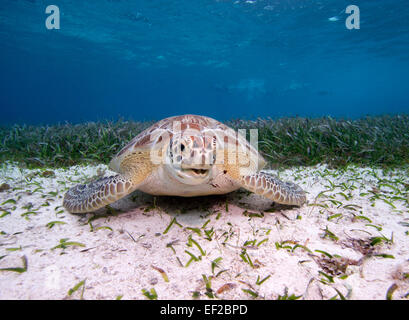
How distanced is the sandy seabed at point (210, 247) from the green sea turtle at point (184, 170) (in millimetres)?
279

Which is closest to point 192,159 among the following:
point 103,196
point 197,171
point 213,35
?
point 197,171

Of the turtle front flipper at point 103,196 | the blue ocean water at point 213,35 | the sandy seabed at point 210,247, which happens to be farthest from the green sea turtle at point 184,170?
the blue ocean water at point 213,35

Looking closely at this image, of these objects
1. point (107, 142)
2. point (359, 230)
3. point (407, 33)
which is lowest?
point (359, 230)

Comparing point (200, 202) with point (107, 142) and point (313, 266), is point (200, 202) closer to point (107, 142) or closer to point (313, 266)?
point (313, 266)

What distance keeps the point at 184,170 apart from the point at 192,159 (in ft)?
0.58

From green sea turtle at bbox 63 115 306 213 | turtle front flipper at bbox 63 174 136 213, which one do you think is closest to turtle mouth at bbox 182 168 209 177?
green sea turtle at bbox 63 115 306 213

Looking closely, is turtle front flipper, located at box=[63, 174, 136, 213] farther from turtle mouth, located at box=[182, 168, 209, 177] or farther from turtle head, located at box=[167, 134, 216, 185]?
turtle mouth, located at box=[182, 168, 209, 177]

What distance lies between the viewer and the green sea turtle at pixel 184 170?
7.56 ft

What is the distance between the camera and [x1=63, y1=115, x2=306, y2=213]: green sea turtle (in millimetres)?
2305

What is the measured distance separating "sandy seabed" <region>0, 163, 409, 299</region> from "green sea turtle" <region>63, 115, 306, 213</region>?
11.0 inches

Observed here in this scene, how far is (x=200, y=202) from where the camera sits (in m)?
3.23
